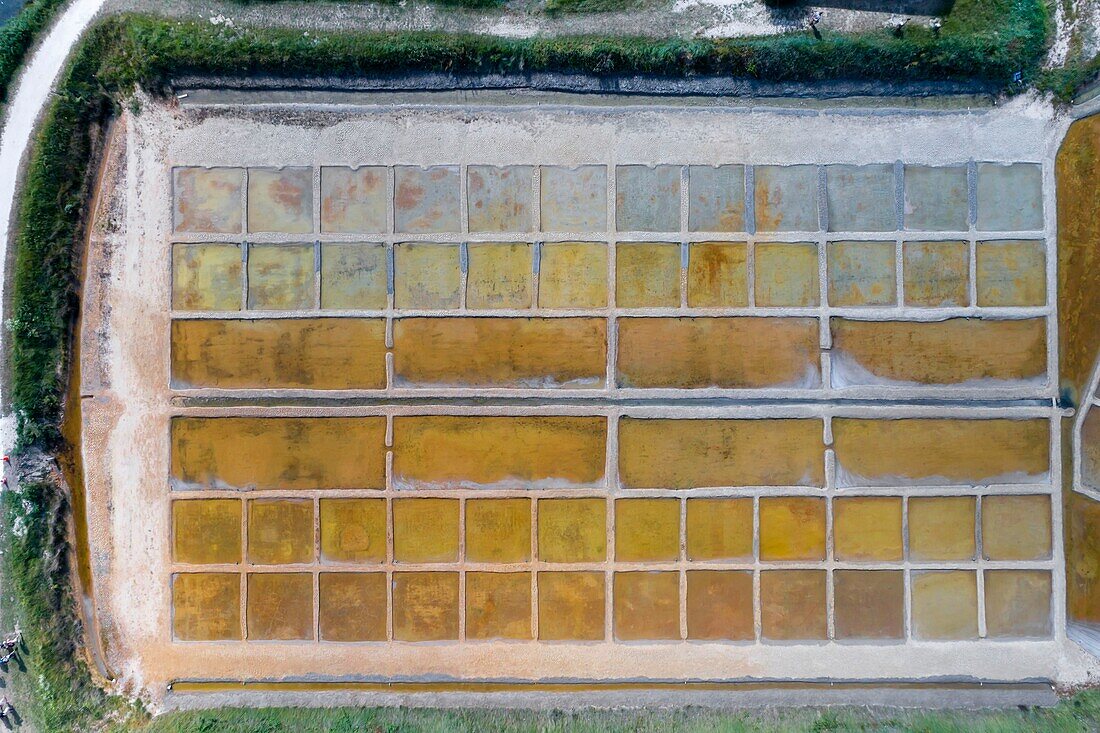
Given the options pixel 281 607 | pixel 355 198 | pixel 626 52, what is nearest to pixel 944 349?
pixel 626 52

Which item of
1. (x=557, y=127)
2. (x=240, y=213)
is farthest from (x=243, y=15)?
(x=557, y=127)

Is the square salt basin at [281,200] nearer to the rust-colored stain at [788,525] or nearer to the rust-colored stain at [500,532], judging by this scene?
the rust-colored stain at [500,532]

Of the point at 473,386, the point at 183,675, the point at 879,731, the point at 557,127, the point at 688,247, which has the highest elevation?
the point at 557,127

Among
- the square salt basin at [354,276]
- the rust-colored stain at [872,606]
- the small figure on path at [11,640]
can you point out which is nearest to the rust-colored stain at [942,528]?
the rust-colored stain at [872,606]

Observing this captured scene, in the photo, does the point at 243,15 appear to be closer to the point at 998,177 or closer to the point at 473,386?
the point at 473,386

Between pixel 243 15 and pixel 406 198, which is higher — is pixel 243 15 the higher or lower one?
the higher one
